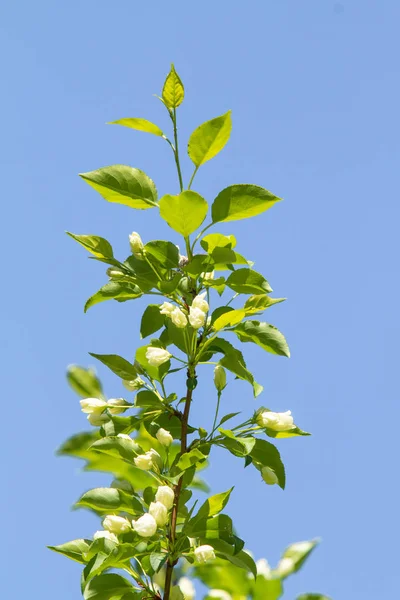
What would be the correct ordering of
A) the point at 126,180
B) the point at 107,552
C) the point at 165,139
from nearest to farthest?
the point at 107,552 → the point at 126,180 → the point at 165,139

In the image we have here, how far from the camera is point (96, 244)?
7.23ft

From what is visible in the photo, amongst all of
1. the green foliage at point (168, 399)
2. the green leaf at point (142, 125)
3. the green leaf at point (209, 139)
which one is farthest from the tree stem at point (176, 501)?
the green leaf at point (142, 125)

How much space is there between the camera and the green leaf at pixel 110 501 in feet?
6.39

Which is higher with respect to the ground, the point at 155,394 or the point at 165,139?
the point at 165,139

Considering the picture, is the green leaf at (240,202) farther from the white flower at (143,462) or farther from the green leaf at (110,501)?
the green leaf at (110,501)

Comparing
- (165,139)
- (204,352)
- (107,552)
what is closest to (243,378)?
(204,352)

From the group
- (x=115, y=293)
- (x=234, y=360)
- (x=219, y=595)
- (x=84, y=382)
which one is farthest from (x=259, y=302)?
(x=219, y=595)

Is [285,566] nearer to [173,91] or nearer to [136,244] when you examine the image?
[136,244]

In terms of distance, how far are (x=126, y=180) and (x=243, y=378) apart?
26.6 inches

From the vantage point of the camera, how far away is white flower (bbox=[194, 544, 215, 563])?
5.80 feet

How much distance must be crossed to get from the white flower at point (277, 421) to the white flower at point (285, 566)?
886 millimetres

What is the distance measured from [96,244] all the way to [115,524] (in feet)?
2.71

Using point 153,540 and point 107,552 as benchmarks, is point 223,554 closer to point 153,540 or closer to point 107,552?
point 153,540

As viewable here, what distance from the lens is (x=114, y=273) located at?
2178mm
